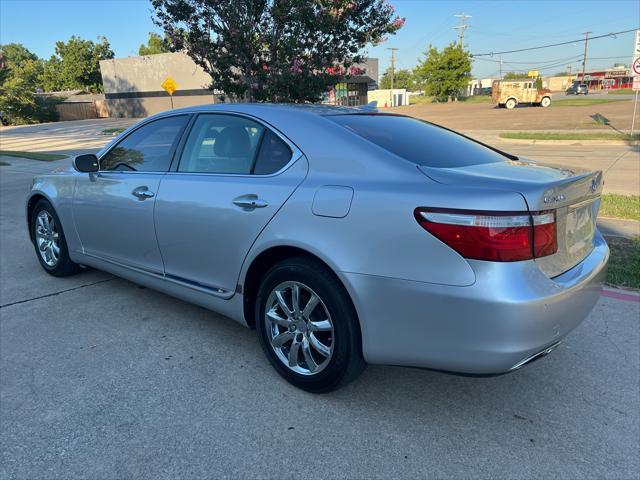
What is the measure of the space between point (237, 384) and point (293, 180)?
1.28 metres

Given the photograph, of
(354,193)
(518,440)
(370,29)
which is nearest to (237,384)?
(354,193)

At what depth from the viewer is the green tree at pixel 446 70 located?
219 ft

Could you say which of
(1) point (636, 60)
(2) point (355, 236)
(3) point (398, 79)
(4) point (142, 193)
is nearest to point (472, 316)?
(2) point (355, 236)

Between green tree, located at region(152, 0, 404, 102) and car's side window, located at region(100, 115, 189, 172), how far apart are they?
17.2ft

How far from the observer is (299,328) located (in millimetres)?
2812

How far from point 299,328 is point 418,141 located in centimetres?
135

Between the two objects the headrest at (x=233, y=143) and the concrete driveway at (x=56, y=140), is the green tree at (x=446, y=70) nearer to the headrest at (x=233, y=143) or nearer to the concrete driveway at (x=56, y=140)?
the concrete driveway at (x=56, y=140)

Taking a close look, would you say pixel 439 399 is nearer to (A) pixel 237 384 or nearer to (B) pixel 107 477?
(A) pixel 237 384

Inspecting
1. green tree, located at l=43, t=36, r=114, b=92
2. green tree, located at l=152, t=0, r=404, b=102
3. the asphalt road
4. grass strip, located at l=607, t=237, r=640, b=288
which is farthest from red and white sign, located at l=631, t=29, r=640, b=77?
green tree, located at l=43, t=36, r=114, b=92

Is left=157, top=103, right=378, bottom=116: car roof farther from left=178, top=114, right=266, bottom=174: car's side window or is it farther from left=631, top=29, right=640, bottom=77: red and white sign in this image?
left=631, top=29, right=640, bottom=77: red and white sign

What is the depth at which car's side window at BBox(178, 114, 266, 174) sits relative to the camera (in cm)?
315

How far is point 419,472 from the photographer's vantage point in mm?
2254

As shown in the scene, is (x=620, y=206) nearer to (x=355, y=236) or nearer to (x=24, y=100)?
(x=355, y=236)

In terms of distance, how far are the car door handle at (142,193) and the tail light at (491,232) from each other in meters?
2.16
